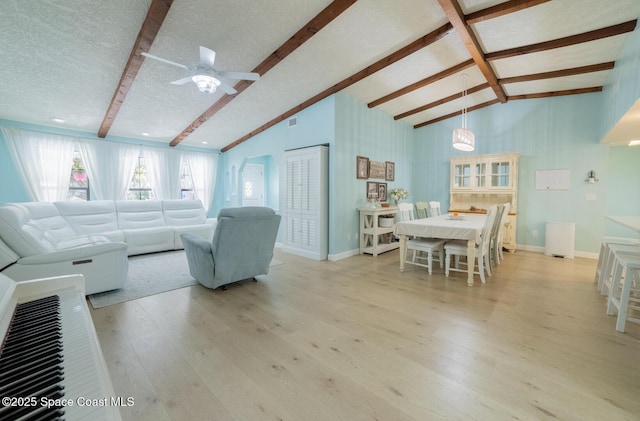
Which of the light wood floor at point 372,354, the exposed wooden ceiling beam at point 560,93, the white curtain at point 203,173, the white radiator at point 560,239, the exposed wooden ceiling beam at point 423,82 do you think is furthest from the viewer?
the white curtain at point 203,173

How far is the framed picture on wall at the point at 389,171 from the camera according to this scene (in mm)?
5817

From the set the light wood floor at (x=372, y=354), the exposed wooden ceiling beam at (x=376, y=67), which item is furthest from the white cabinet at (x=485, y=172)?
the exposed wooden ceiling beam at (x=376, y=67)

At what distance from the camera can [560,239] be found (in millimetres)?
4770

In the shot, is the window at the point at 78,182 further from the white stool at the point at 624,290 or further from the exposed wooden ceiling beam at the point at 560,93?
the exposed wooden ceiling beam at the point at 560,93

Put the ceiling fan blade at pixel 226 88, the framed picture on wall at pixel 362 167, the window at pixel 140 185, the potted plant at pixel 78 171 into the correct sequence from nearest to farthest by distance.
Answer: the ceiling fan blade at pixel 226 88 < the framed picture on wall at pixel 362 167 < the potted plant at pixel 78 171 < the window at pixel 140 185

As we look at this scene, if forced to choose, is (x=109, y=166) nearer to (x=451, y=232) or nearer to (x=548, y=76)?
(x=451, y=232)

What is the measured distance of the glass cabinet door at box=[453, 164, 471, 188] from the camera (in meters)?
5.81

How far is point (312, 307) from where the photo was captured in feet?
8.79

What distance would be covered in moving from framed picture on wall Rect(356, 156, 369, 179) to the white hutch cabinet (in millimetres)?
2187

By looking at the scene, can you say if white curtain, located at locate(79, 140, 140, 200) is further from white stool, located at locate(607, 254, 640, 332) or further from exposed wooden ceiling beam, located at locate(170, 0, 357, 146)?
white stool, located at locate(607, 254, 640, 332)

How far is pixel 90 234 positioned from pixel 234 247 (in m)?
3.25

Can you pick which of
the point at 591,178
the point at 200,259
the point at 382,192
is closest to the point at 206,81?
the point at 200,259

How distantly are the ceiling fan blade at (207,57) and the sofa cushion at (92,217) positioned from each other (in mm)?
3481

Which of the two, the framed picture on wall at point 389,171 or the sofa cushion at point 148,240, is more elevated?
the framed picture on wall at point 389,171
